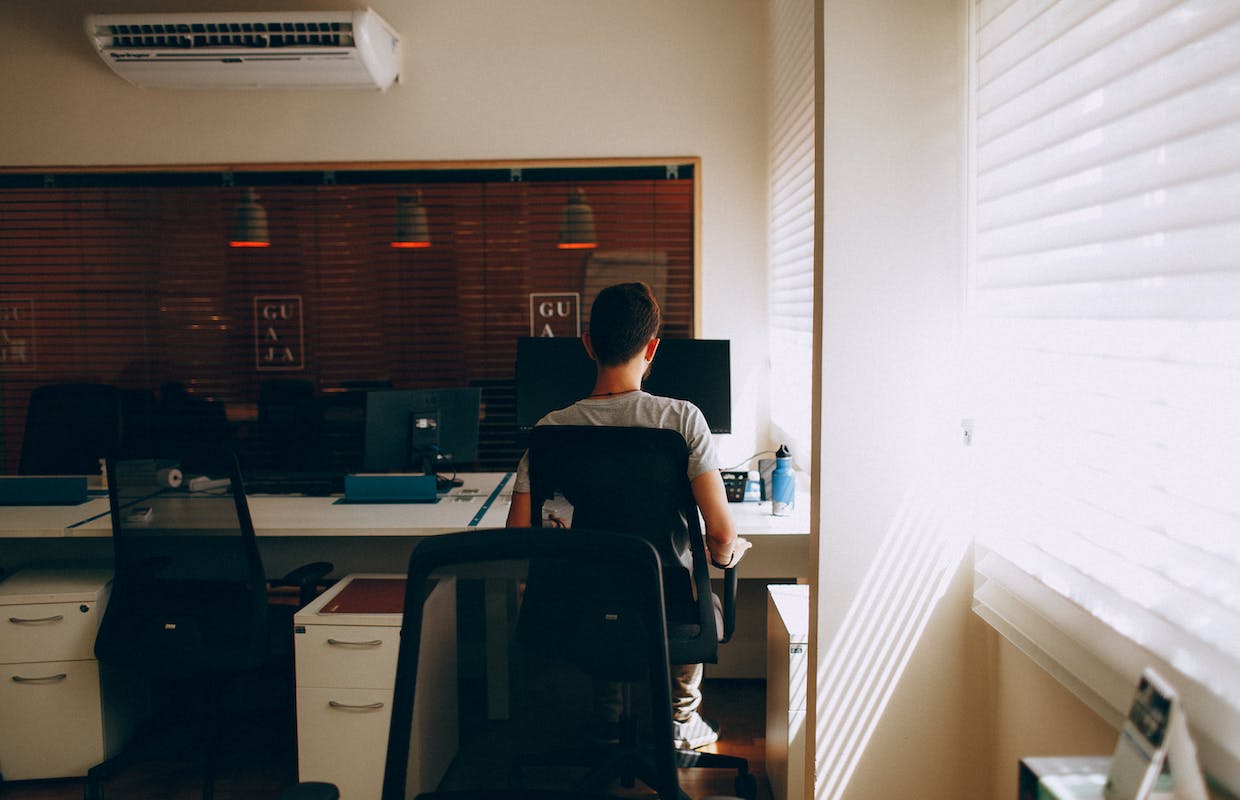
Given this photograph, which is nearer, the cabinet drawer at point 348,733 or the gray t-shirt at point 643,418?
the gray t-shirt at point 643,418

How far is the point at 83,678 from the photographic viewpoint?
2.68 m

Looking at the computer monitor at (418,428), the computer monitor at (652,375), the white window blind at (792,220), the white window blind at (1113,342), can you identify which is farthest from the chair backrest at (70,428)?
the white window blind at (1113,342)

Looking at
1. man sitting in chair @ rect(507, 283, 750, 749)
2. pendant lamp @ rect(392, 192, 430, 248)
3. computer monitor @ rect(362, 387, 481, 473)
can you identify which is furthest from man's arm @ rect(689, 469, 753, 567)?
pendant lamp @ rect(392, 192, 430, 248)

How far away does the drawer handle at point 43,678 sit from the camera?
2668 mm

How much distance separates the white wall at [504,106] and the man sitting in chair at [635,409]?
1750 mm

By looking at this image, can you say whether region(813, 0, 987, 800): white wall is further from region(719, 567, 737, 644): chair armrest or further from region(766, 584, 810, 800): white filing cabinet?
region(719, 567, 737, 644): chair armrest

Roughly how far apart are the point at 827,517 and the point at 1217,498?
837mm

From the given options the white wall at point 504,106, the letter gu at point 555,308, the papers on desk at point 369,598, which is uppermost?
the white wall at point 504,106

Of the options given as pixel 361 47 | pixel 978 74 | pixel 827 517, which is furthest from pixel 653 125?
pixel 827 517

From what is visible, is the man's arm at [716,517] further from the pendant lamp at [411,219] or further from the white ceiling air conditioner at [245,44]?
the white ceiling air conditioner at [245,44]

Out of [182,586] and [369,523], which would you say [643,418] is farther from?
[182,586]

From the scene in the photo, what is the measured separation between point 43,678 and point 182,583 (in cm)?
79

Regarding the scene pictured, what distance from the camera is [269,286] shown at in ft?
13.7

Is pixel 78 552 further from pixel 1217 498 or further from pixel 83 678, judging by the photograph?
pixel 1217 498
